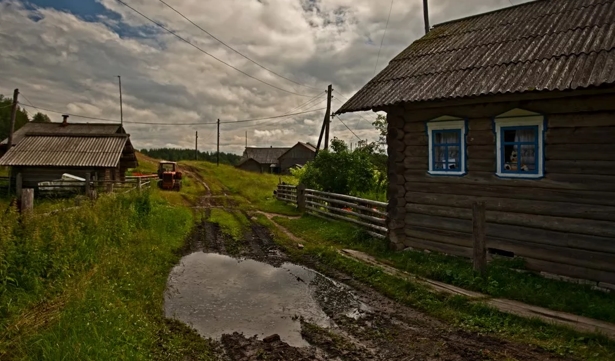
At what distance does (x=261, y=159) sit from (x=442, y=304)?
7155 cm

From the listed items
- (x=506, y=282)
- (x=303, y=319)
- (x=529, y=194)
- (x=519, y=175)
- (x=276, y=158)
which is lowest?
(x=303, y=319)

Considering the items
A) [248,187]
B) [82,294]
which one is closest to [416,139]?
[82,294]

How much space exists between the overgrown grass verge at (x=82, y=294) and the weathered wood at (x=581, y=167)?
7.14 meters

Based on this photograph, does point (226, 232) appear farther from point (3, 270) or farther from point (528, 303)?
point (528, 303)

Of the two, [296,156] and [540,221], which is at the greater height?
[296,156]

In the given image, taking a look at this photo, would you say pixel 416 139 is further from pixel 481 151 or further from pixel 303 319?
pixel 303 319

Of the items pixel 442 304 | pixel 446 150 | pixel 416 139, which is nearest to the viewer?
pixel 442 304

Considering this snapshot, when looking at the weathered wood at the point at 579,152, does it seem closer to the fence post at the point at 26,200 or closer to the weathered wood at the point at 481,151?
the weathered wood at the point at 481,151

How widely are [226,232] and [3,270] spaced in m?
8.41

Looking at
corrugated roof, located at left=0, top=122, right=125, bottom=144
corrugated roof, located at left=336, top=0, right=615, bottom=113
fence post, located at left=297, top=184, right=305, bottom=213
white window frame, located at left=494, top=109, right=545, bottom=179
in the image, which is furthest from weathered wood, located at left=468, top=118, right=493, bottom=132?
corrugated roof, located at left=0, top=122, right=125, bottom=144

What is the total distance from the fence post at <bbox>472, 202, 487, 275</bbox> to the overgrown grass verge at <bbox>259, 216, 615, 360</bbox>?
0.30 meters

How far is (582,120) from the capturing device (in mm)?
7324

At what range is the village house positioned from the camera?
71.3 metres

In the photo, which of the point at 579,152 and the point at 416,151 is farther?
the point at 416,151
